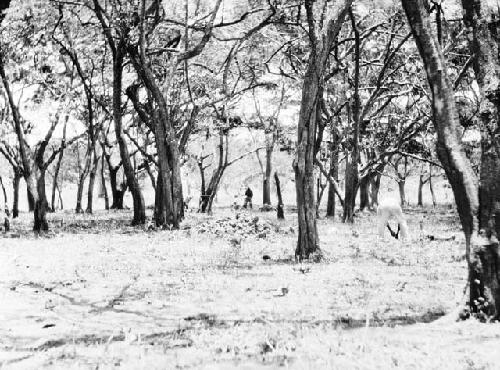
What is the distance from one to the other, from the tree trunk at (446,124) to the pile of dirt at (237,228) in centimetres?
937

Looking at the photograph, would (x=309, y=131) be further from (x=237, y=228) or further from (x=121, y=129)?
(x=121, y=129)

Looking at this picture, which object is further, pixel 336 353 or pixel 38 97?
pixel 38 97

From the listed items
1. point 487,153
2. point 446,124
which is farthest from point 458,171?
point 446,124

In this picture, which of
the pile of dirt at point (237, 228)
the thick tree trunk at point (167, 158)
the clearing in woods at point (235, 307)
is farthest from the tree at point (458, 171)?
the thick tree trunk at point (167, 158)

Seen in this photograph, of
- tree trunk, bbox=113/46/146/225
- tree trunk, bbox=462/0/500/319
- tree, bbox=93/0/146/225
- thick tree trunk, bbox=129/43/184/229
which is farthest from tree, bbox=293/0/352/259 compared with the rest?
tree trunk, bbox=113/46/146/225

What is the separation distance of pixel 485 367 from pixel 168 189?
13.2 meters

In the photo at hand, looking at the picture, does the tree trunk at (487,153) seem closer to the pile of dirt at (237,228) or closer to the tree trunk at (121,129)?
the pile of dirt at (237,228)

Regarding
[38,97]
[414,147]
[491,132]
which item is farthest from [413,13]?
[414,147]

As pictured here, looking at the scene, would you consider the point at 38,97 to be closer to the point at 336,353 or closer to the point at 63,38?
the point at 63,38

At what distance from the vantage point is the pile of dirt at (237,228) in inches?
572

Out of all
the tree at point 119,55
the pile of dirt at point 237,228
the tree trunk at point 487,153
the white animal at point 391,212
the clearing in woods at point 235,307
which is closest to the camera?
the clearing in woods at point 235,307

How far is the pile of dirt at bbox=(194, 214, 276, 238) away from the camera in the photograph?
1454 cm

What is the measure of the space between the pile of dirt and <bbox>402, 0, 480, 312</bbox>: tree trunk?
937cm

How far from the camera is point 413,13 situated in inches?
203
